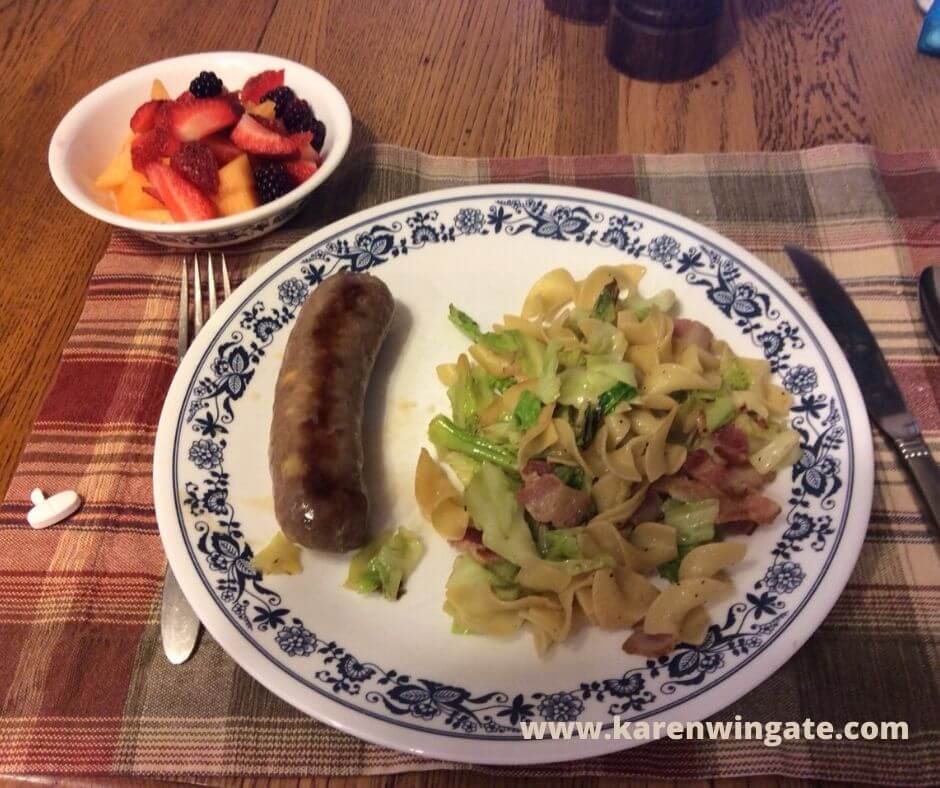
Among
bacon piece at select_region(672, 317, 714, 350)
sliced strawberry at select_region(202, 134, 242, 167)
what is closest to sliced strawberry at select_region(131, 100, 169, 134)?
sliced strawberry at select_region(202, 134, 242, 167)

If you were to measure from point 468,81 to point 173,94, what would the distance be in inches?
45.3

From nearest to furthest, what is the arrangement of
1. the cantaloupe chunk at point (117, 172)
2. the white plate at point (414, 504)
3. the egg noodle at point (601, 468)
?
1. the white plate at point (414, 504)
2. the egg noodle at point (601, 468)
3. the cantaloupe chunk at point (117, 172)

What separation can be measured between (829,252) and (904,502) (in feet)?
2.88

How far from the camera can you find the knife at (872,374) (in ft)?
5.52

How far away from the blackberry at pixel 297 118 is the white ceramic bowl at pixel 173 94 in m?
0.08

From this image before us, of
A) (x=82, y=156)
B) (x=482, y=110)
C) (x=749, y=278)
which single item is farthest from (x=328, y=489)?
(x=482, y=110)

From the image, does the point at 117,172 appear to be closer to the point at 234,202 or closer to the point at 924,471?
the point at 234,202

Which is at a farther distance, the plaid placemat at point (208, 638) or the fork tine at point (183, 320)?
the fork tine at point (183, 320)

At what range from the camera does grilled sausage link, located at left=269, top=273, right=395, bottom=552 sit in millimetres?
1483

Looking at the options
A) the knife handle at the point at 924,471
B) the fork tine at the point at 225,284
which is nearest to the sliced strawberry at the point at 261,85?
the fork tine at the point at 225,284

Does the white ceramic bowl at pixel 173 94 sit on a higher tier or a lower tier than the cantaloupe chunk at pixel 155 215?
higher

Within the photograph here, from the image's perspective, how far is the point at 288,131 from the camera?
7.86 ft

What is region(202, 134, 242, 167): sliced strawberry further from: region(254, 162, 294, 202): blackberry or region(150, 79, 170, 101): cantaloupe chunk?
region(150, 79, 170, 101): cantaloupe chunk

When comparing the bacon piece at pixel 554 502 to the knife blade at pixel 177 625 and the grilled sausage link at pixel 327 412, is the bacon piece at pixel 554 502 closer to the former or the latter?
the grilled sausage link at pixel 327 412
